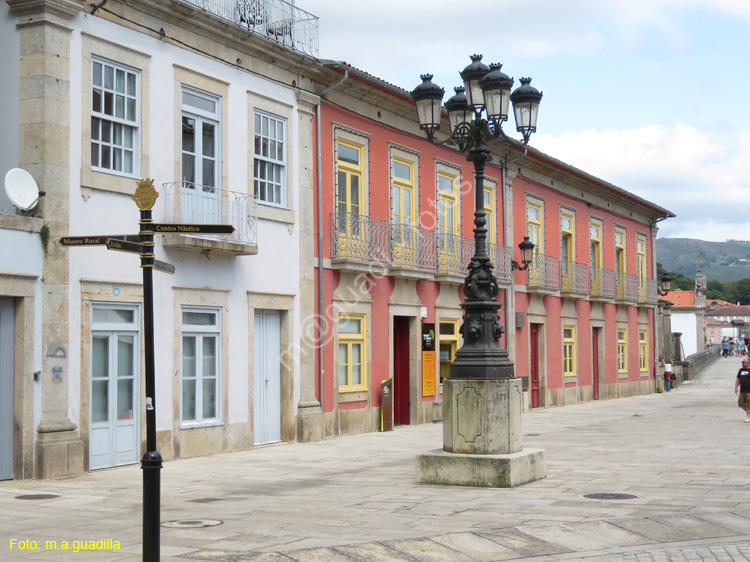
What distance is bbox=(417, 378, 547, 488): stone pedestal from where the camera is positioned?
410 inches

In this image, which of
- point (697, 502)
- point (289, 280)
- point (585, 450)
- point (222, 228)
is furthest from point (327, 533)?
point (289, 280)

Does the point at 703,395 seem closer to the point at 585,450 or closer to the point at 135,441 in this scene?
the point at 585,450

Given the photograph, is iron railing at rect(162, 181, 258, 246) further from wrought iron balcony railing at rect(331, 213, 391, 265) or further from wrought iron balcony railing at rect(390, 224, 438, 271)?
wrought iron balcony railing at rect(390, 224, 438, 271)

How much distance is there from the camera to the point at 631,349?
3409cm

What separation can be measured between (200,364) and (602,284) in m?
18.9

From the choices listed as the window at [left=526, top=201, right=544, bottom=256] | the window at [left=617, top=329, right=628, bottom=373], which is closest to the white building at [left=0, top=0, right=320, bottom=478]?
the window at [left=526, top=201, right=544, bottom=256]

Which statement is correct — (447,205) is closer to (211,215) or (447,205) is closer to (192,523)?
(211,215)

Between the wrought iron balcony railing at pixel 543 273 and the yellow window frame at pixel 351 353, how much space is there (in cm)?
813

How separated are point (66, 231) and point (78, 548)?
5.53 m

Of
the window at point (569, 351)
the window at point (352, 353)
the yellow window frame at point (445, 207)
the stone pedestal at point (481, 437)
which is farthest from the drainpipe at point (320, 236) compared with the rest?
→ the window at point (569, 351)

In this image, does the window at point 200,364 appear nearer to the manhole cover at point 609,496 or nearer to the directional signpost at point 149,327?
the manhole cover at point 609,496

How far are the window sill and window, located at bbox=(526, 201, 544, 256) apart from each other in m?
10.9

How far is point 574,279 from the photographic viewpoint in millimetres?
28438

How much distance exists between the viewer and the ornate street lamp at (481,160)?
1077 cm
